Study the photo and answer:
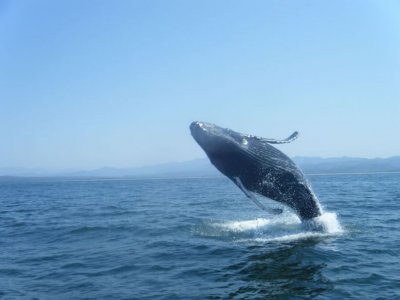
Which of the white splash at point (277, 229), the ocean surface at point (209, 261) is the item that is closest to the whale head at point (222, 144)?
the ocean surface at point (209, 261)

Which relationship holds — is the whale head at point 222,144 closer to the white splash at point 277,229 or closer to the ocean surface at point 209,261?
the ocean surface at point 209,261

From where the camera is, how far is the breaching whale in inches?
484

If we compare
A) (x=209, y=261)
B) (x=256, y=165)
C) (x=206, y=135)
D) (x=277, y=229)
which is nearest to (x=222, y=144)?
(x=206, y=135)

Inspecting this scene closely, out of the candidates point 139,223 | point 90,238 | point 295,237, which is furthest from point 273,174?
point 139,223

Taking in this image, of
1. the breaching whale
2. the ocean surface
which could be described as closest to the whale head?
the breaching whale

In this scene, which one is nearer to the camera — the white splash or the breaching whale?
the breaching whale

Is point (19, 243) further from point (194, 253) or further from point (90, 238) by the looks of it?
point (194, 253)

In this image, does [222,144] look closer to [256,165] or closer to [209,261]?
[256,165]

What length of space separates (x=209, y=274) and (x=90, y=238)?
24.5 feet

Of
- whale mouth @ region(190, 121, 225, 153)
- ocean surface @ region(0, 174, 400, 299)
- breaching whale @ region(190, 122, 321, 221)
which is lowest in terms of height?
ocean surface @ region(0, 174, 400, 299)

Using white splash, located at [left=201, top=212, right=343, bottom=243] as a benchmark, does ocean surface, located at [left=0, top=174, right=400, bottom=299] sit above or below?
below

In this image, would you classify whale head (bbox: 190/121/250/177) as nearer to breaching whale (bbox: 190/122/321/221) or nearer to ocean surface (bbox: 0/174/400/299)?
breaching whale (bbox: 190/122/321/221)

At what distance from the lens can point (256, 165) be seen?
12.8m

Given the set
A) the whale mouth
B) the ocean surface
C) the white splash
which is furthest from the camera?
the white splash
